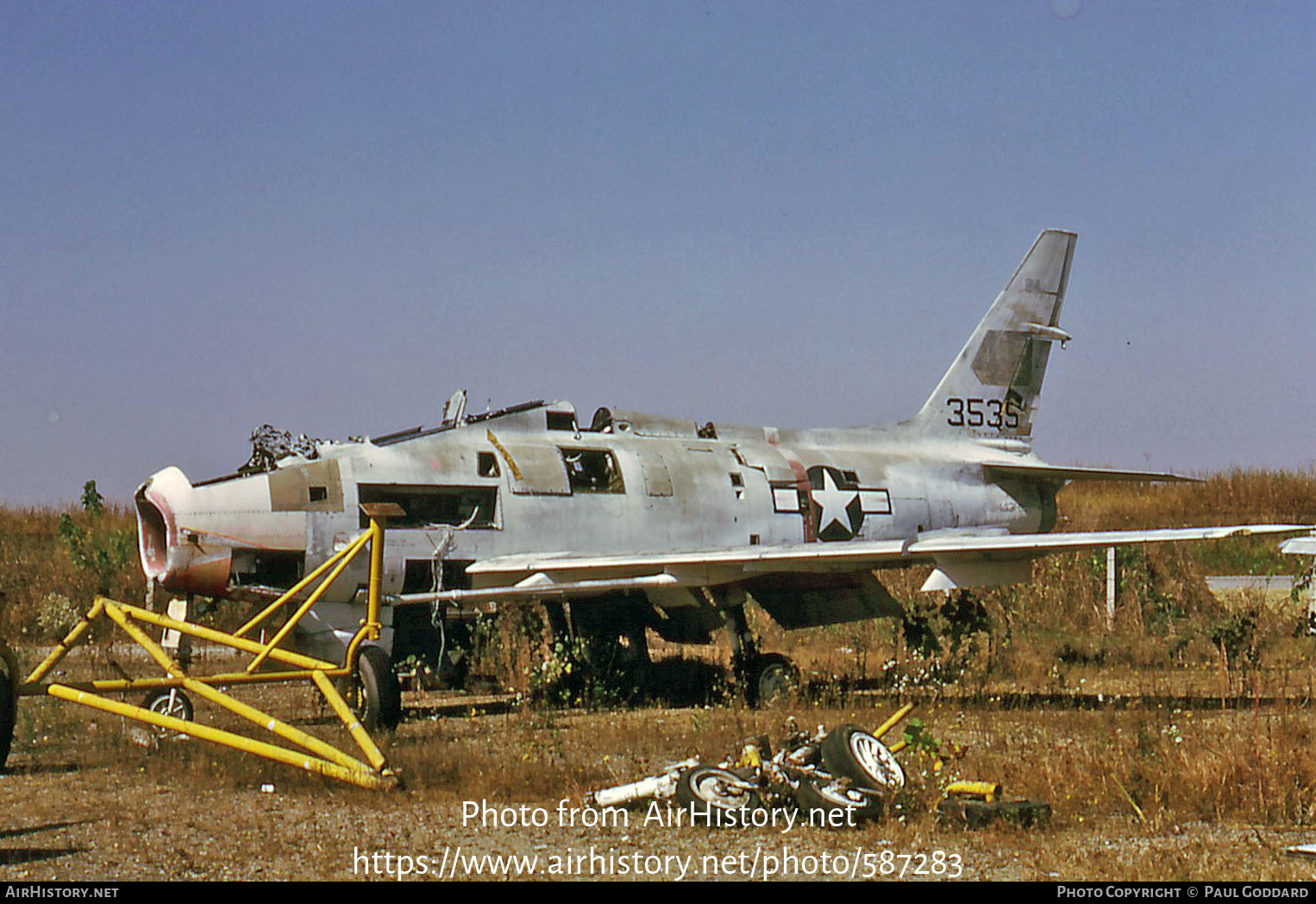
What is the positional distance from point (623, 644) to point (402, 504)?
339cm

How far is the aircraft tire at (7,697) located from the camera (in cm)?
875

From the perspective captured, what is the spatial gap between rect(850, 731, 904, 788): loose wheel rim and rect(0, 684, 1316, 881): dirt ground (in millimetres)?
372

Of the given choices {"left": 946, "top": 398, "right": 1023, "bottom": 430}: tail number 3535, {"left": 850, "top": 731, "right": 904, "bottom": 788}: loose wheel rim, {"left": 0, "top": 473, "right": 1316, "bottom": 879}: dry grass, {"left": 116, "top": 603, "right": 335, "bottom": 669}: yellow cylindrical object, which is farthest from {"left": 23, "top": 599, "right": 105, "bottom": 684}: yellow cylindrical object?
{"left": 946, "top": 398, "right": 1023, "bottom": 430}: tail number 3535

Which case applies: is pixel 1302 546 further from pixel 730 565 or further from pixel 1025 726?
pixel 730 565

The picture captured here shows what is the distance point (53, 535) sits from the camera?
97.3ft

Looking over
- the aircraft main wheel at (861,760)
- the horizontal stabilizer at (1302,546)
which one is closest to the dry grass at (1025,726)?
the aircraft main wheel at (861,760)

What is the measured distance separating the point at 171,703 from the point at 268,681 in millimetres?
2207

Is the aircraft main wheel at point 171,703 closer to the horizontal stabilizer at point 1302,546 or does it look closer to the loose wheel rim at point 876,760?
the loose wheel rim at point 876,760

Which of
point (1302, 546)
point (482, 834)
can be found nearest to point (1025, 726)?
point (1302, 546)

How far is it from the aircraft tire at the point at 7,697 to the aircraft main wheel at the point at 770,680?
6.92 m

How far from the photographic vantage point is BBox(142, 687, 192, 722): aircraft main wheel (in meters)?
10.9

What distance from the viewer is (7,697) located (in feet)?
28.8

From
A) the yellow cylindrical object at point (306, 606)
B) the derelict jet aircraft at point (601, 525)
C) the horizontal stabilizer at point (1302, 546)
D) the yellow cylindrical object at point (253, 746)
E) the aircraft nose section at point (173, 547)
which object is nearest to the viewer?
the yellow cylindrical object at point (253, 746)

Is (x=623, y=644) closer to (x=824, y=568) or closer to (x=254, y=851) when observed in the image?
(x=824, y=568)
